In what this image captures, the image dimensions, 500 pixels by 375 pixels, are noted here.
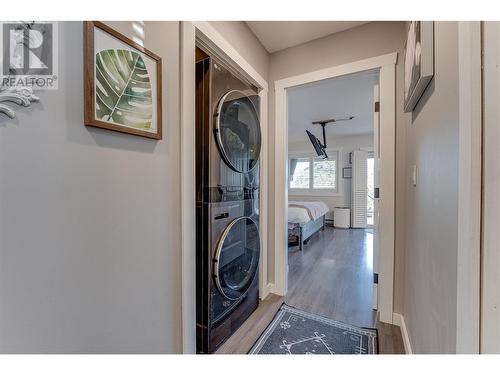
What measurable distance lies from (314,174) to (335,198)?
0.91 m

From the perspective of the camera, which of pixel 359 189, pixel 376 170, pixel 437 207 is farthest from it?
pixel 359 189

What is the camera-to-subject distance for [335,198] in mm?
6082

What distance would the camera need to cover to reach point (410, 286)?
4.66 feet

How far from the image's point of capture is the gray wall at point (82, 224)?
643mm

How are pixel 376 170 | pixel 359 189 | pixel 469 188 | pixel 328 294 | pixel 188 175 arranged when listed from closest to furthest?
pixel 469 188 → pixel 188 175 → pixel 376 170 → pixel 328 294 → pixel 359 189

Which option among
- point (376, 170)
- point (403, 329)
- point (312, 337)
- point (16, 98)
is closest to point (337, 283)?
point (403, 329)

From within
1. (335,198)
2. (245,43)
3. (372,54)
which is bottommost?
(335,198)

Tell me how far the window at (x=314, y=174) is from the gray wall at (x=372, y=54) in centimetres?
451

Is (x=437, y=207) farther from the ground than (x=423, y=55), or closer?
closer

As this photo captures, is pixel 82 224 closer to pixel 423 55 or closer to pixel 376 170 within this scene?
pixel 423 55

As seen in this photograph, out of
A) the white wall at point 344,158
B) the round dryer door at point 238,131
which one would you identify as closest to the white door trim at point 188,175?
the round dryer door at point 238,131

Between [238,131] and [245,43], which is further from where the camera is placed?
[245,43]
